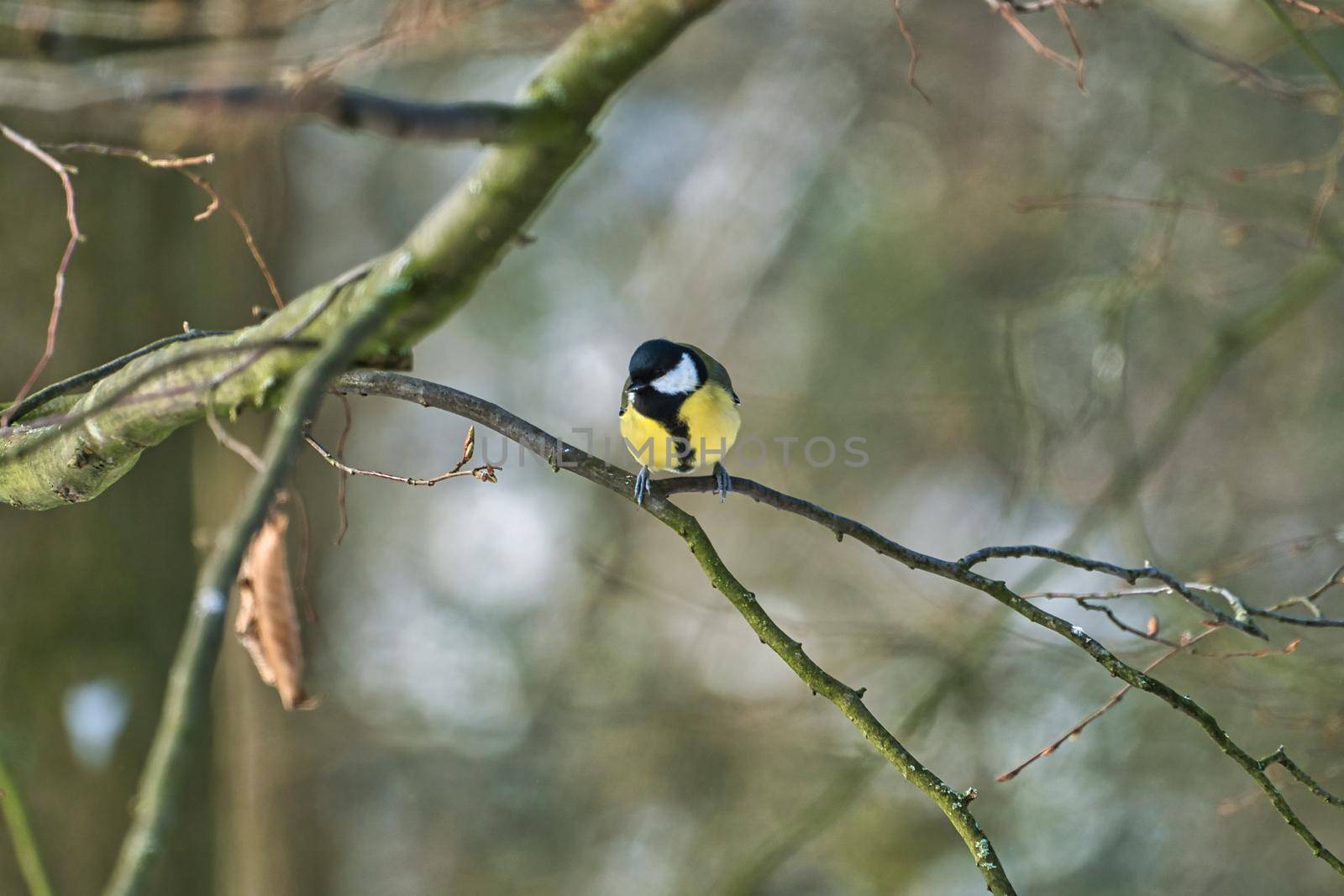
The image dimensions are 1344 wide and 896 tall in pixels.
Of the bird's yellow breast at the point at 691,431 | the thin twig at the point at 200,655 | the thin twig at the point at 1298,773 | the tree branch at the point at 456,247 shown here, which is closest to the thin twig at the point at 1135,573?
the thin twig at the point at 1298,773

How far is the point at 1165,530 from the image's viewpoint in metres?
4.36

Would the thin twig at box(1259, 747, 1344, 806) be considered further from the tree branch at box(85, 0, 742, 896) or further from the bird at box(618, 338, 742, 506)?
the bird at box(618, 338, 742, 506)

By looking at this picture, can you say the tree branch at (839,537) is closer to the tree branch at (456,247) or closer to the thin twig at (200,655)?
the tree branch at (456,247)

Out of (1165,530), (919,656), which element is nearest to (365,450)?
(919,656)

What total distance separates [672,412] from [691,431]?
72 millimetres

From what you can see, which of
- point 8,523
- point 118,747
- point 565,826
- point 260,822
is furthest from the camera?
point 260,822

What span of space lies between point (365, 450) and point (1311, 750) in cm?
484

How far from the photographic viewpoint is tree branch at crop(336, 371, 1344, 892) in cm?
147

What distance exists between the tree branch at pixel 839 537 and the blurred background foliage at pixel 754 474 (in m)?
1.29

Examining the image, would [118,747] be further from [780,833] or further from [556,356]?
[556,356]

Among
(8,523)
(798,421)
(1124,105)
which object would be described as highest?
(1124,105)

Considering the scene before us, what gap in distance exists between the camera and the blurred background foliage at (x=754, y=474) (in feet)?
11.0

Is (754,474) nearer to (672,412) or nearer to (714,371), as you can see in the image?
(714,371)

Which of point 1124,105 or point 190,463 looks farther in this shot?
point 1124,105
